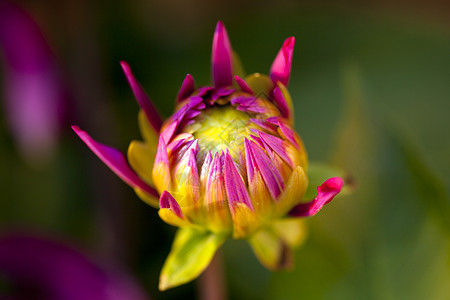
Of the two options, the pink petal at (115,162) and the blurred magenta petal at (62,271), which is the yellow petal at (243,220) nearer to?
the pink petal at (115,162)

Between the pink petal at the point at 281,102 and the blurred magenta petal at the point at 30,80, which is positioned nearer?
the pink petal at the point at 281,102

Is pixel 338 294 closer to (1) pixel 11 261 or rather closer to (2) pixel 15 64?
(1) pixel 11 261

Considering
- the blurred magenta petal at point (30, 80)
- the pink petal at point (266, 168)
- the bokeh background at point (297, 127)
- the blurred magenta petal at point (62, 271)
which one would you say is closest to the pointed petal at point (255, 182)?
the pink petal at point (266, 168)

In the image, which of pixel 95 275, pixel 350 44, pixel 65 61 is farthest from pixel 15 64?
pixel 350 44

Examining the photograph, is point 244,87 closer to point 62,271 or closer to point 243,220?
point 243,220

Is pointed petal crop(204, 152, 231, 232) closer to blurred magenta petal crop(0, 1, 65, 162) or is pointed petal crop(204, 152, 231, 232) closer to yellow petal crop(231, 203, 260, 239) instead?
yellow petal crop(231, 203, 260, 239)
